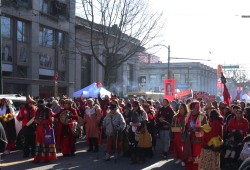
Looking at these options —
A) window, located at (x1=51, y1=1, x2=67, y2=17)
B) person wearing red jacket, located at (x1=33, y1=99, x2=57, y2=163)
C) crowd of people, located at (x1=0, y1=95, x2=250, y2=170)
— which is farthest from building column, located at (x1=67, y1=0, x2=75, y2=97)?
person wearing red jacket, located at (x1=33, y1=99, x2=57, y2=163)

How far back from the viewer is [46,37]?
32.4 m

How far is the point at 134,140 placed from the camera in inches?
465

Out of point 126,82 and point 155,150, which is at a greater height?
point 126,82

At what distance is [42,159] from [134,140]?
266 cm

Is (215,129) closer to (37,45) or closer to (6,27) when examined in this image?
(6,27)

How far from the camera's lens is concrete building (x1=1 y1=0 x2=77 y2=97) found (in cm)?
2802

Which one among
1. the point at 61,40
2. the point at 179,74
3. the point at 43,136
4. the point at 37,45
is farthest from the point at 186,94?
the point at 179,74

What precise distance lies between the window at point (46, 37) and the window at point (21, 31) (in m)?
1.79

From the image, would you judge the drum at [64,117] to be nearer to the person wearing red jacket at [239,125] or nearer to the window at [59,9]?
the person wearing red jacket at [239,125]

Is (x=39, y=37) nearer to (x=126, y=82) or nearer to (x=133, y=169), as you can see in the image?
(x=126, y=82)

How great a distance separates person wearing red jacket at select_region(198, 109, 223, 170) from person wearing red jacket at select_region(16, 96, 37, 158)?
5.40 metres

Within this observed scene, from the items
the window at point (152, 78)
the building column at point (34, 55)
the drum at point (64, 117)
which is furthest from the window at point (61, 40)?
the window at point (152, 78)

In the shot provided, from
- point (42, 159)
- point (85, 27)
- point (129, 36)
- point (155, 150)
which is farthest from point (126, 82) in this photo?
point (42, 159)

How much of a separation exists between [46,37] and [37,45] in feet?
5.92
